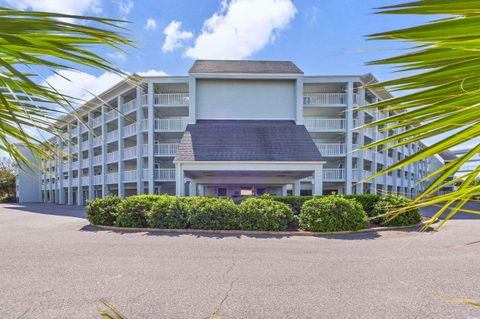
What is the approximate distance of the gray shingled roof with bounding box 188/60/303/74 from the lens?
16109 mm

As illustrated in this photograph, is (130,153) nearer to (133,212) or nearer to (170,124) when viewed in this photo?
(170,124)

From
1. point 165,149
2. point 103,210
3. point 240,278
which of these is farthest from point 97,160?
point 240,278

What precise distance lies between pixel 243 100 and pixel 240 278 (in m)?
13.1

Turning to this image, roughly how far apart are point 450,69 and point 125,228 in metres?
10.2

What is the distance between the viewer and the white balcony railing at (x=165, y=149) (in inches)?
725

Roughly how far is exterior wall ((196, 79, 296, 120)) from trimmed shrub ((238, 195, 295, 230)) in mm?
8430

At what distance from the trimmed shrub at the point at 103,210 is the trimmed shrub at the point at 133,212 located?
0.47 metres

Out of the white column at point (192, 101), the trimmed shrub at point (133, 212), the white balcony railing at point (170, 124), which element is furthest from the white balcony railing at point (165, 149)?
the trimmed shrub at point (133, 212)

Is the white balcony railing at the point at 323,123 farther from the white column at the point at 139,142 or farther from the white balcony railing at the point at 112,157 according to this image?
the white balcony railing at the point at 112,157

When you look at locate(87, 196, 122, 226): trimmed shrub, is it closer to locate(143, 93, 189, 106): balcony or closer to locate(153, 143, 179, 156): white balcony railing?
locate(153, 143, 179, 156): white balcony railing

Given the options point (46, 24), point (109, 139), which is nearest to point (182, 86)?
point (109, 139)

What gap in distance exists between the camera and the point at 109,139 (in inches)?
864

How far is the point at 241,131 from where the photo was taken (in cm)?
1348

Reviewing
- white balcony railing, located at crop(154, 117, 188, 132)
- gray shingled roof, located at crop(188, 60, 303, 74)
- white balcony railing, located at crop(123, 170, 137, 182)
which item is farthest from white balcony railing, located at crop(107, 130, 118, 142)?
gray shingled roof, located at crop(188, 60, 303, 74)
